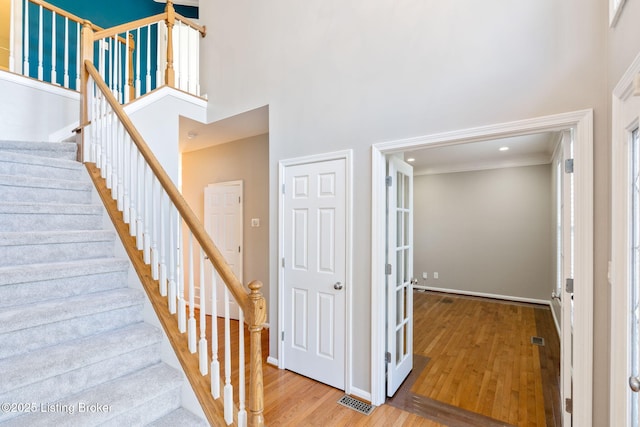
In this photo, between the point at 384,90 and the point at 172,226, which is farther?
the point at 384,90

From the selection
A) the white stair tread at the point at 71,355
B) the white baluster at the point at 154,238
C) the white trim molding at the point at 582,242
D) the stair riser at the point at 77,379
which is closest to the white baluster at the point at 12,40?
the white baluster at the point at 154,238

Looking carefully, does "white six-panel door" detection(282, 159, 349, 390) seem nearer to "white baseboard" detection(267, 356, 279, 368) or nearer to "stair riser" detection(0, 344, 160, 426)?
"white baseboard" detection(267, 356, 279, 368)

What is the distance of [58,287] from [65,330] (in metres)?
0.30

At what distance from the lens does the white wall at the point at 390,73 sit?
68.1 inches

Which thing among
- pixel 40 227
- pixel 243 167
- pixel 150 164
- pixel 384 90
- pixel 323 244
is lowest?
pixel 323 244

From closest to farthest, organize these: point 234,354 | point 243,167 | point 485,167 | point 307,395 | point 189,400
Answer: point 189,400, point 307,395, point 234,354, point 243,167, point 485,167

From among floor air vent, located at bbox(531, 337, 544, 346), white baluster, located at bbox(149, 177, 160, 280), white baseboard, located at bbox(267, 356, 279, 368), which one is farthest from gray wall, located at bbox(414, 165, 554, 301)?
white baluster, located at bbox(149, 177, 160, 280)

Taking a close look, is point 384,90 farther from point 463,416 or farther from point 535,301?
point 535,301

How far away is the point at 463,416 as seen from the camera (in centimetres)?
225

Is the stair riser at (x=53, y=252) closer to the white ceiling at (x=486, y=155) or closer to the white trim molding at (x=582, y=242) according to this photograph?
the white trim molding at (x=582, y=242)

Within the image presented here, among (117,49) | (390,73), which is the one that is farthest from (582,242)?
(117,49)

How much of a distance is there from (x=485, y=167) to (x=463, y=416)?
15.4 feet

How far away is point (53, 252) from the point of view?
1.96m

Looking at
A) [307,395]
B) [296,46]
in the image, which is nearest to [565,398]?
[307,395]
